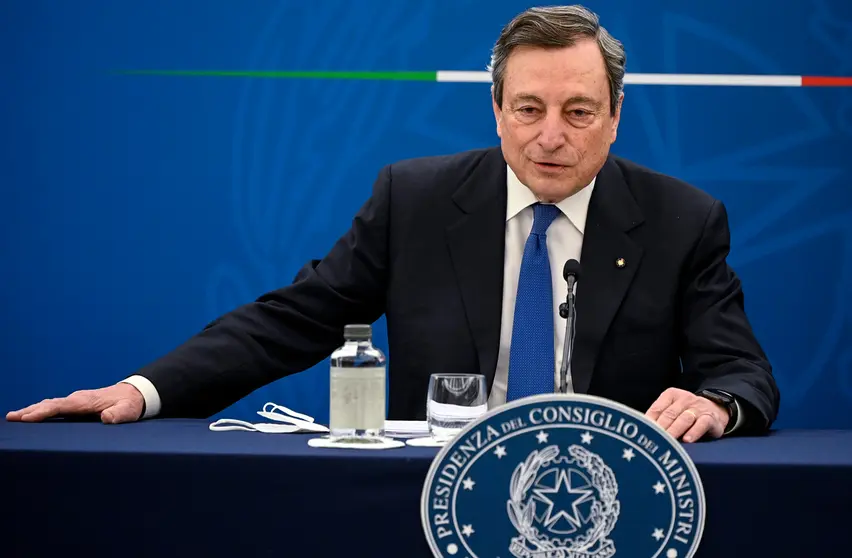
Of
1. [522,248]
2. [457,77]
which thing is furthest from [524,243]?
[457,77]

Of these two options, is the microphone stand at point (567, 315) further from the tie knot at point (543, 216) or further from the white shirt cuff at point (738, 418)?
the tie knot at point (543, 216)

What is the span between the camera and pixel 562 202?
2072 millimetres

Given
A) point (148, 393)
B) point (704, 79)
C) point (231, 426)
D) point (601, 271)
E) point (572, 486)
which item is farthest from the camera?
point (704, 79)

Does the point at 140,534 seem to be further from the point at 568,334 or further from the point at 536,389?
the point at 536,389

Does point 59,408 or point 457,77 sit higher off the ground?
point 457,77

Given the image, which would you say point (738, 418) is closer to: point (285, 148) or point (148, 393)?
point (148, 393)

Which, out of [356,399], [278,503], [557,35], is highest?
[557,35]

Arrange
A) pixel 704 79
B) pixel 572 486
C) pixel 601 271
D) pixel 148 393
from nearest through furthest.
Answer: pixel 572 486 < pixel 148 393 < pixel 601 271 < pixel 704 79

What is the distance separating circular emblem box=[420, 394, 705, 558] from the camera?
115cm

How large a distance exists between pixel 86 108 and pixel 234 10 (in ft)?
1.64

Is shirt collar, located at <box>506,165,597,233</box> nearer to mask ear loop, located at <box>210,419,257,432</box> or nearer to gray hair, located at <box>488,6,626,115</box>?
gray hair, located at <box>488,6,626,115</box>

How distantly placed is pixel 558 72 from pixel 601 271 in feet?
1.26

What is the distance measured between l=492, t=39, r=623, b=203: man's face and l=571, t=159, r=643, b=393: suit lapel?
0.09 meters

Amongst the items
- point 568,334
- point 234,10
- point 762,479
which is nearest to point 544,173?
point 568,334
